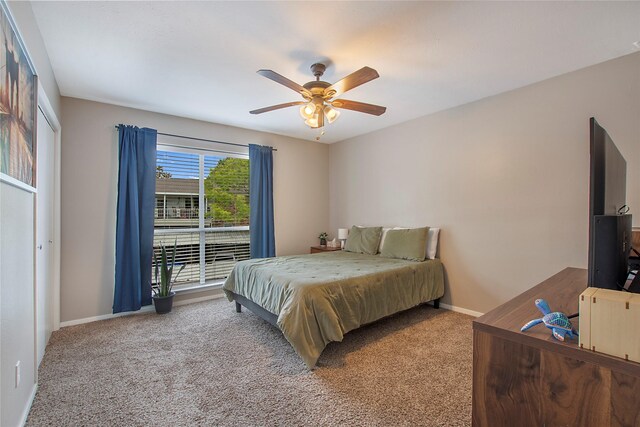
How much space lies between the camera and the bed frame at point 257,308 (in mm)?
2666

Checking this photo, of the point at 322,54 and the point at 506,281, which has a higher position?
the point at 322,54

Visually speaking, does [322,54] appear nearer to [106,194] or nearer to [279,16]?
[279,16]

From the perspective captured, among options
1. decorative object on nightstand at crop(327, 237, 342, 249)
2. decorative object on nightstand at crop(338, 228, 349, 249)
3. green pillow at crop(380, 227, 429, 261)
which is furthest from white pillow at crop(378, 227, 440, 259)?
decorative object on nightstand at crop(327, 237, 342, 249)

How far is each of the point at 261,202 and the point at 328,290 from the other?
2307 mm

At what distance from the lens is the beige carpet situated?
1.69 meters

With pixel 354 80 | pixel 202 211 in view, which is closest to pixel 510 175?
pixel 354 80

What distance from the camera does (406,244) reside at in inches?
143

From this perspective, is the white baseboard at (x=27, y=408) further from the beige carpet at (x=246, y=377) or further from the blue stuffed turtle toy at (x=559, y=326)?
the blue stuffed turtle toy at (x=559, y=326)

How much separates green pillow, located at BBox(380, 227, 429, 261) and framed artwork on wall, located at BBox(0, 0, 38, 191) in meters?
3.47

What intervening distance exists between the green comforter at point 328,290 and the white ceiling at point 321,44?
189cm

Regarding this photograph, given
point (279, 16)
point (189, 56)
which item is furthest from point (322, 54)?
point (189, 56)

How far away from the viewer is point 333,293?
2.46 meters

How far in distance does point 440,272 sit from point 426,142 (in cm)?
170

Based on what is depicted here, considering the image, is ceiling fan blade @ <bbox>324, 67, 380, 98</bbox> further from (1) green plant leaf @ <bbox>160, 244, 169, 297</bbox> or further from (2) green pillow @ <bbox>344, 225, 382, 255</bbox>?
(1) green plant leaf @ <bbox>160, 244, 169, 297</bbox>
